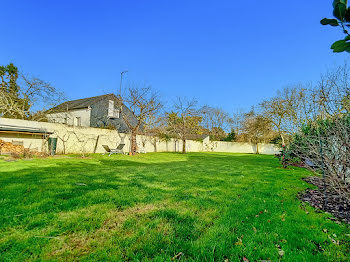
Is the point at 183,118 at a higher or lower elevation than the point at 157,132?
higher

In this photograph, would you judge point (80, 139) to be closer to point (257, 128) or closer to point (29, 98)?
point (29, 98)

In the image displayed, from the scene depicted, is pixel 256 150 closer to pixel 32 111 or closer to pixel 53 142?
pixel 53 142

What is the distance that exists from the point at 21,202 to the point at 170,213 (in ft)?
8.10

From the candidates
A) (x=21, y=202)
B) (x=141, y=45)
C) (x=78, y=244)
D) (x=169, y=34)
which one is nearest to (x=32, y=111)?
(x=141, y=45)

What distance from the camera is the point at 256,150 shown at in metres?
30.4

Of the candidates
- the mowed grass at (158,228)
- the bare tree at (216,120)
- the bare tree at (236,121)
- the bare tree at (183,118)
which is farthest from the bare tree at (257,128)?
the mowed grass at (158,228)

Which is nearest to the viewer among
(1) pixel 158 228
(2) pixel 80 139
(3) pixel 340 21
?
(3) pixel 340 21

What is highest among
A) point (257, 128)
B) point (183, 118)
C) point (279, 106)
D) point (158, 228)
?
point (279, 106)

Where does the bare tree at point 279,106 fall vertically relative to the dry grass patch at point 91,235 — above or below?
above

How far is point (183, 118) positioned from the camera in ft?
66.7

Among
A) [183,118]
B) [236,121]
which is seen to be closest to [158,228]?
[183,118]

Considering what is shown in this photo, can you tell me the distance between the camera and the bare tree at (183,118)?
19.9 meters

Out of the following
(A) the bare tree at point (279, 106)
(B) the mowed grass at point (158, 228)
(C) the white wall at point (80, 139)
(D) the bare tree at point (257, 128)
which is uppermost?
(A) the bare tree at point (279, 106)

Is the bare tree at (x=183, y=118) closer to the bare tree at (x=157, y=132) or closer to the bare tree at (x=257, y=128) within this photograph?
the bare tree at (x=157, y=132)
